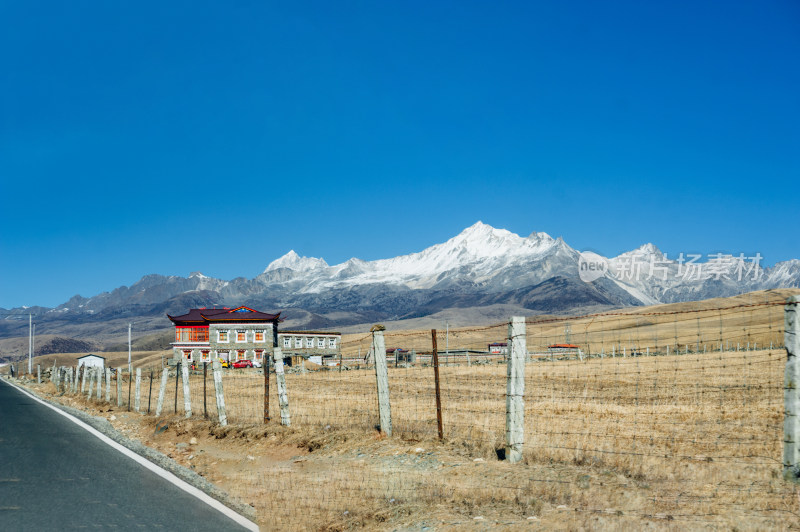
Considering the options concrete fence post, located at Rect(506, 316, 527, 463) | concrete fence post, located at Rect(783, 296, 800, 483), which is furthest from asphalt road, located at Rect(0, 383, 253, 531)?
concrete fence post, located at Rect(783, 296, 800, 483)

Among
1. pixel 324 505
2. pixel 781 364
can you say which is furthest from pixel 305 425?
pixel 781 364

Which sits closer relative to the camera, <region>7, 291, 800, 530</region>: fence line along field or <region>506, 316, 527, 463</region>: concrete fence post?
<region>7, 291, 800, 530</region>: fence line along field

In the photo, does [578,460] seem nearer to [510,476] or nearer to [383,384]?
[510,476]

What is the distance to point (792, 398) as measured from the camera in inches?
350

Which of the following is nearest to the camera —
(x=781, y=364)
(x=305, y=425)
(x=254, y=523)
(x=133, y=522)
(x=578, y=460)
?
(x=133, y=522)

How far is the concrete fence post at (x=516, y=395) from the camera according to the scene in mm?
10961

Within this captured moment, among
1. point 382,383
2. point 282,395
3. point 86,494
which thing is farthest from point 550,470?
point 282,395

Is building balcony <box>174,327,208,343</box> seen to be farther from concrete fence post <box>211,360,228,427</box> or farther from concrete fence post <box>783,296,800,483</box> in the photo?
concrete fence post <box>783,296,800,483</box>

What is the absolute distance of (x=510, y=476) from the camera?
10055 millimetres

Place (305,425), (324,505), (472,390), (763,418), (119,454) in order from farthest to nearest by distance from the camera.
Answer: (472,390), (305,425), (763,418), (119,454), (324,505)

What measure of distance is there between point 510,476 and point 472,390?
20747mm

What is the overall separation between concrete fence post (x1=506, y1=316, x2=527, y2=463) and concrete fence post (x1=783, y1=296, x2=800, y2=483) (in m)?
3.74

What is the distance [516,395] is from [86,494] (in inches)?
262

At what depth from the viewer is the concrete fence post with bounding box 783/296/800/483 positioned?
8789 millimetres
